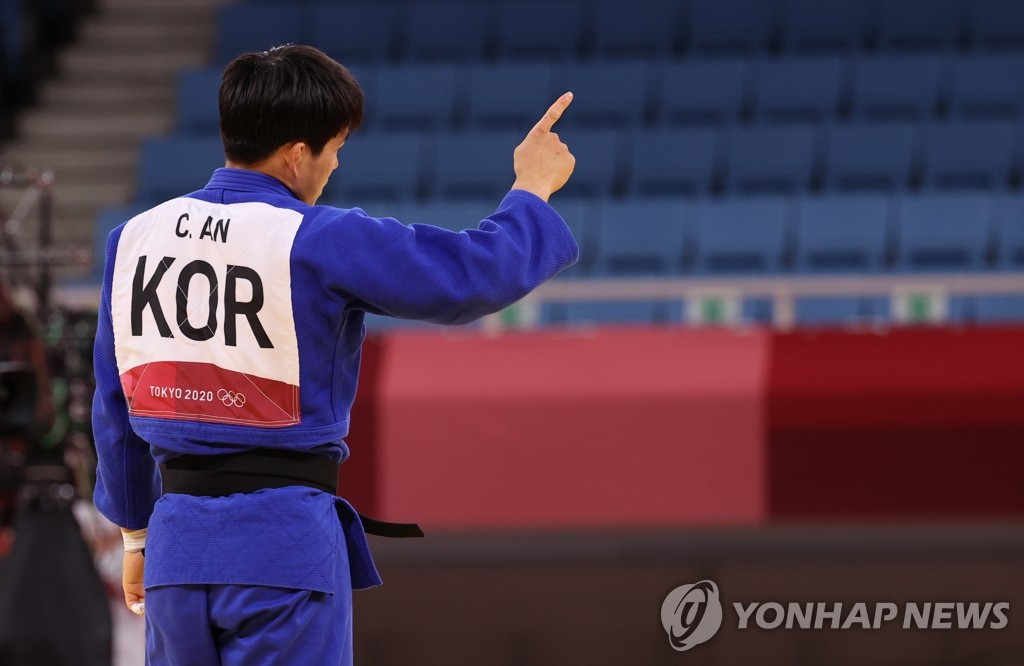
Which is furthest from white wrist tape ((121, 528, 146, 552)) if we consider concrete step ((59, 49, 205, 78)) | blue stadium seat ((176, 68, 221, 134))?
concrete step ((59, 49, 205, 78))

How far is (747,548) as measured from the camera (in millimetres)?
2504

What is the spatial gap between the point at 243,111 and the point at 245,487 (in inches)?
20.0

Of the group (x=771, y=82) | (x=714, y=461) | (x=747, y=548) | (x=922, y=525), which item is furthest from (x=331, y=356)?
(x=771, y=82)

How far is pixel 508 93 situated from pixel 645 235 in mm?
1684

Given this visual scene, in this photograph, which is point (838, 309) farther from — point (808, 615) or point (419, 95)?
point (808, 615)

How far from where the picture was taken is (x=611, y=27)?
9.29 meters

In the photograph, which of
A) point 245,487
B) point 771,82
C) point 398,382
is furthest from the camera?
point 771,82

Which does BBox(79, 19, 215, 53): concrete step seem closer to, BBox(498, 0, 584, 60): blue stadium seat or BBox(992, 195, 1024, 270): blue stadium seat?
BBox(498, 0, 584, 60): blue stadium seat

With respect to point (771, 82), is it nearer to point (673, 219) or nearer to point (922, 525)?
point (673, 219)

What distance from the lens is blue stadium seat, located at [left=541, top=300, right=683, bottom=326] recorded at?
23.7 ft

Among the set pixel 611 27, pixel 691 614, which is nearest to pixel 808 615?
pixel 691 614

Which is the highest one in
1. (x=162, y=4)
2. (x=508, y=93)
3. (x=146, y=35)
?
(x=162, y=4)

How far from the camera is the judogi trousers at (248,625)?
1.71 metres

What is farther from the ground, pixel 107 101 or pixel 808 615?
pixel 107 101
